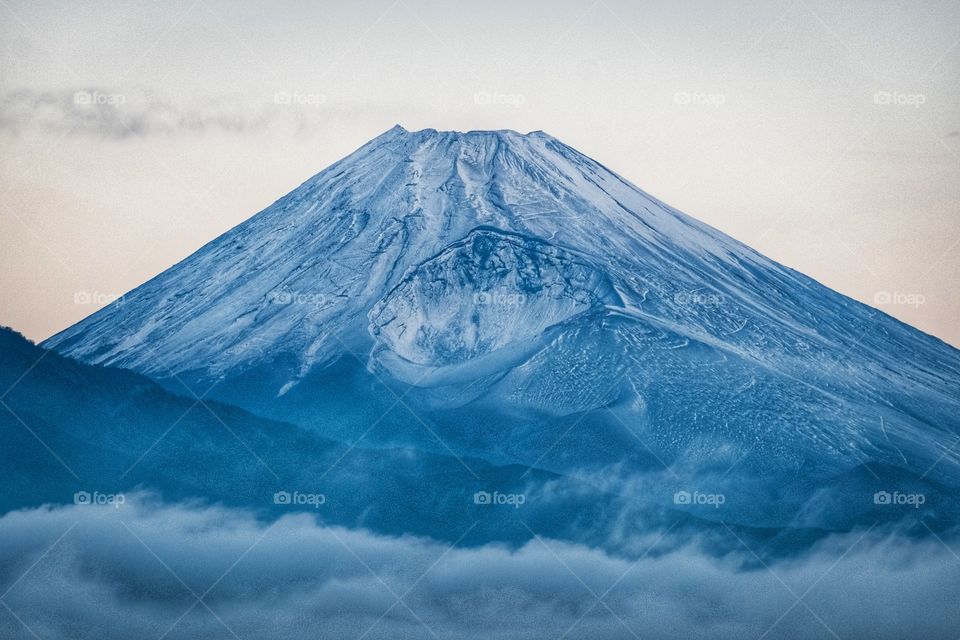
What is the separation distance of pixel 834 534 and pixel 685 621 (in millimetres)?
12080

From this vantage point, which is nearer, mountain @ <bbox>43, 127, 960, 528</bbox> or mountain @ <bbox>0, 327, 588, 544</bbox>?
mountain @ <bbox>43, 127, 960, 528</bbox>

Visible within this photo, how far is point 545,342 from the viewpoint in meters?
94.1

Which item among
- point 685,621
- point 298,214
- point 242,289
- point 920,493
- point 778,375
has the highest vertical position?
point 298,214

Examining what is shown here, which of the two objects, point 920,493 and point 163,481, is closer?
point 920,493

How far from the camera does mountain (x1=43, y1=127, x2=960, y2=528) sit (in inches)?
3620

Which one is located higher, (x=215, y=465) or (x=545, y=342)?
(x=545, y=342)

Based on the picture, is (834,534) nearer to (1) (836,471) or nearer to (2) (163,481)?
(1) (836,471)

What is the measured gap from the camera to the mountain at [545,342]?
9194 centimetres

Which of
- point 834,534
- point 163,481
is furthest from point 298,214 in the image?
point 834,534

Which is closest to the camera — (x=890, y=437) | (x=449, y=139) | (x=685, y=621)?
(x=890, y=437)

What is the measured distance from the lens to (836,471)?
92.3 metres

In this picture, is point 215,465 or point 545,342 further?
point 215,465

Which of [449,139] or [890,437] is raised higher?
[449,139]

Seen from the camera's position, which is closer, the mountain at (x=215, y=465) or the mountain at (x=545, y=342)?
the mountain at (x=545, y=342)
